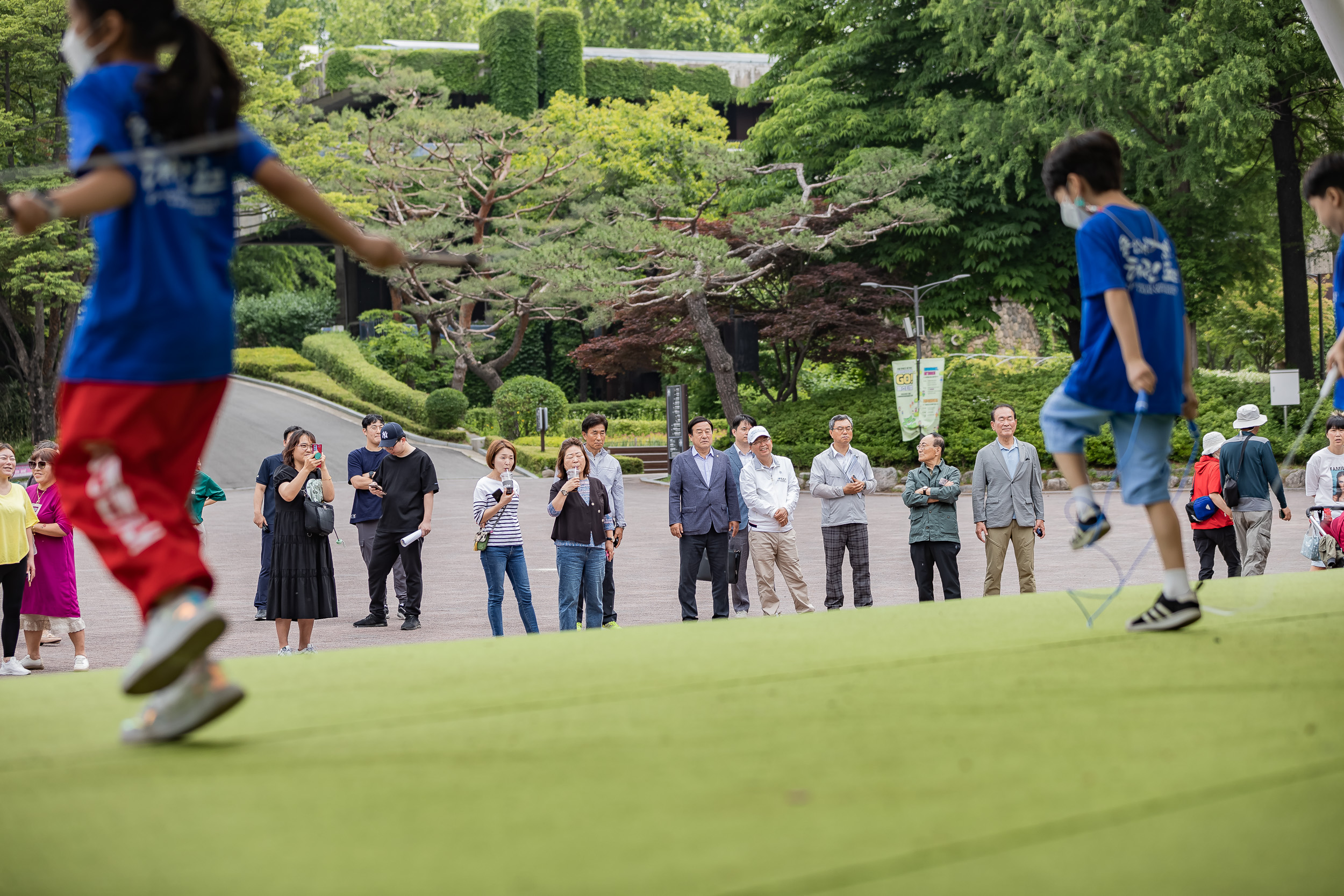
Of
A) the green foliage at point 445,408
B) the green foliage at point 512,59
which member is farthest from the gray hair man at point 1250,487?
the green foliage at point 512,59

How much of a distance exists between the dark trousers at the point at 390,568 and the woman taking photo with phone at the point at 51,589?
2.62 m

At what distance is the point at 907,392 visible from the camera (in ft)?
89.0

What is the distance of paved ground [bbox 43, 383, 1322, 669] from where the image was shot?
424 inches

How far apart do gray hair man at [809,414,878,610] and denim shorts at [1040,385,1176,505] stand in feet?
20.2

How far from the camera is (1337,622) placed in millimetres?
3816

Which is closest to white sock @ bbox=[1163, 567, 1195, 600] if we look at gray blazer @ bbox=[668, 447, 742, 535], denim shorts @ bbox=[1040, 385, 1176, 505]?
denim shorts @ bbox=[1040, 385, 1176, 505]

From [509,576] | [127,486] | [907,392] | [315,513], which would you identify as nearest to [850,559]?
[509,576]

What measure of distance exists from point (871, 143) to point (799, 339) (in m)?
5.05

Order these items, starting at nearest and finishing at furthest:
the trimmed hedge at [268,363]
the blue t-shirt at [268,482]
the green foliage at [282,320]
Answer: the blue t-shirt at [268,482] < the trimmed hedge at [268,363] < the green foliage at [282,320]

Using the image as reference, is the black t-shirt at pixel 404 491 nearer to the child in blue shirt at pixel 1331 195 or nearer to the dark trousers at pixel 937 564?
the dark trousers at pixel 937 564

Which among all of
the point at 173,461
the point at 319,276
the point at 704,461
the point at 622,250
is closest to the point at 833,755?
the point at 173,461

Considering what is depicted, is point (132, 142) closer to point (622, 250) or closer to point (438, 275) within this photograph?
point (622, 250)

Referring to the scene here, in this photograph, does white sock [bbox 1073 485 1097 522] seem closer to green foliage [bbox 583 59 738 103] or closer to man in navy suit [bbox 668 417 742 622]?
man in navy suit [bbox 668 417 742 622]

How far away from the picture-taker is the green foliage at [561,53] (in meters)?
45.7
